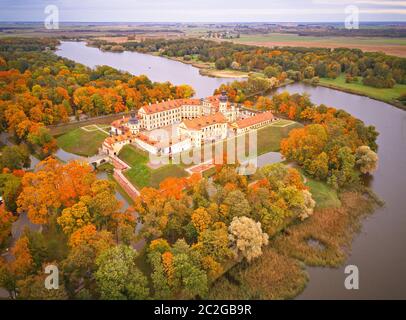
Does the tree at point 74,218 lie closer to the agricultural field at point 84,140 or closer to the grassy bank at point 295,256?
the grassy bank at point 295,256

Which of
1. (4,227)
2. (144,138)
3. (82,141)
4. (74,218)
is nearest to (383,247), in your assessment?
(74,218)

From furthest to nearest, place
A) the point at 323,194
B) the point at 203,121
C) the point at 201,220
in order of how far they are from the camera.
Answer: the point at 203,121
the point at 323,194
the point at 201,220

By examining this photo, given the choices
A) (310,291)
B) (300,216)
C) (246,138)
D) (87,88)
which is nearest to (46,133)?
(87,88)

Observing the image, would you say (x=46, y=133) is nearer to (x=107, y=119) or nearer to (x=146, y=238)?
(x=107, y=119)

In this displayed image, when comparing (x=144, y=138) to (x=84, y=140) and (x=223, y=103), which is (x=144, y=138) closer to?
(x=84, y=140)

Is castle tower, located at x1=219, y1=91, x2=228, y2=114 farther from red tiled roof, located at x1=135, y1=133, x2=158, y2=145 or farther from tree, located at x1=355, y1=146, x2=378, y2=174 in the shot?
tree, located at x1=355, y1=146, x2=378, y2=174

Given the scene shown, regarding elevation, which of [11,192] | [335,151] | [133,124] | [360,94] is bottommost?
[11,192]

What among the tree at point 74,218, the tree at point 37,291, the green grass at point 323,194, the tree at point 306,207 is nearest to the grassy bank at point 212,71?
the green grass at point 323,194
